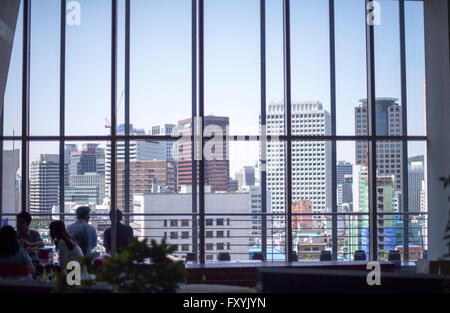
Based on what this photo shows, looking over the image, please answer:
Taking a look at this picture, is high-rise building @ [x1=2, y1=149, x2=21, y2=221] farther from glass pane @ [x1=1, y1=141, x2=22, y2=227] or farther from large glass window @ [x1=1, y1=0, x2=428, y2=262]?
large glass window @ [x1=1, y1=0, x2=428, y2=262]

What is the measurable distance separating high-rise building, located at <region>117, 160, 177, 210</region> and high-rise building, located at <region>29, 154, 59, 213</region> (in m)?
0.73

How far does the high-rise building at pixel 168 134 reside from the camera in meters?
5.93

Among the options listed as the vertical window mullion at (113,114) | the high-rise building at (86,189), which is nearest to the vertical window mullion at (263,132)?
the vertical window mullion at (113,114)

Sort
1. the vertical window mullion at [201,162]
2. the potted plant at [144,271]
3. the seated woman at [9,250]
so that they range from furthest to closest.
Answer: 1. the vertical window mullion at [201,162]
2. the seated woman at [9,250]
3. the potted plant at [144,271]

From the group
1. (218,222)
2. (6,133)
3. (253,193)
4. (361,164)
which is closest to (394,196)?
(361,164)

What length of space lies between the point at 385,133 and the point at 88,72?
141 inches

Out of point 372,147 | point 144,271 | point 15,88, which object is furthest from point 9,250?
point 372,147

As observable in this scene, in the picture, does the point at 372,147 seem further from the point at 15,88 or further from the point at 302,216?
the point at 15,88

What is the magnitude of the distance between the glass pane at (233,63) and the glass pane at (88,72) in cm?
119

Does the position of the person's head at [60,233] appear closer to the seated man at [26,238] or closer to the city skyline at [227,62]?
the seated man at [26,238]

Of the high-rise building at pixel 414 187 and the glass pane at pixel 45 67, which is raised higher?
the glass pane at pixel 45 67

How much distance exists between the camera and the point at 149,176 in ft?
20.0

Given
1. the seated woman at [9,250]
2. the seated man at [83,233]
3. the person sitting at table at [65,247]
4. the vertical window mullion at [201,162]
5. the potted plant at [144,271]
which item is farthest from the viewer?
the vertical window mullion at [201,162]

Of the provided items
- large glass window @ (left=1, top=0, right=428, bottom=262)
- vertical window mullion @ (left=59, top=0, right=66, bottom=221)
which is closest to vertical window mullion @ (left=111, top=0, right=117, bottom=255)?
large glass window @ (left=1, top=0, right=428, bottom=262)
